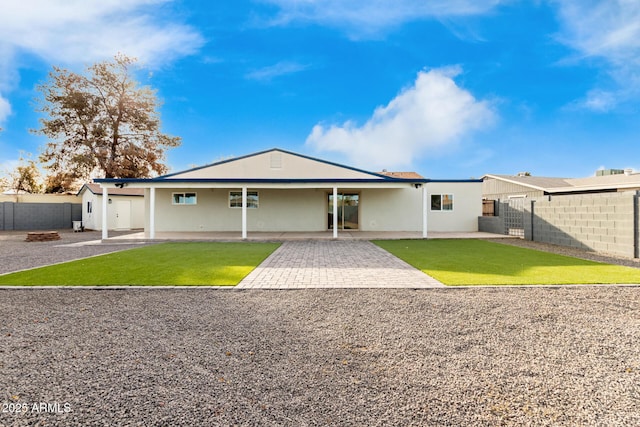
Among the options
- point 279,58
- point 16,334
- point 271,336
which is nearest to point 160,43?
point 279,58

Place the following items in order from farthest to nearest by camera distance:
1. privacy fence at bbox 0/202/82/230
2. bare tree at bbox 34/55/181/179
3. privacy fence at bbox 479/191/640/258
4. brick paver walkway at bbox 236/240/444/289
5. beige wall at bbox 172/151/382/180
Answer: bare tree at bbox 34/55/181/179 < privacy fence at bbox 0/202/82/230 < beige wall at bbox 172/151/382/180 < privacy fence at bbox 479/191/640/258 < brick paver walkway at bbox 236/240/444/289

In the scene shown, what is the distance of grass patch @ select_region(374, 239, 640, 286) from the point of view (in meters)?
6.26

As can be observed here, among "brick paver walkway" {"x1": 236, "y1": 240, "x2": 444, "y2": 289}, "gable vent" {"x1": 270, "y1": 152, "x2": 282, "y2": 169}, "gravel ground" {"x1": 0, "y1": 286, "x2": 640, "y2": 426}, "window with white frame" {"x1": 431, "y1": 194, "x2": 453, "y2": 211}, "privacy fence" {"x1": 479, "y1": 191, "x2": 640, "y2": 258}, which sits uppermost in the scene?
"gable vent" {"x1": 270, "y1": 152, "x2": 282, "y2": 169}

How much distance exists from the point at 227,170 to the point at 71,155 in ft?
64.0

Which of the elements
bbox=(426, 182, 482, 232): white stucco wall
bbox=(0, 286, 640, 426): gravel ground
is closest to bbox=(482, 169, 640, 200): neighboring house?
bbox=(426, 182, 482, 232): white stucco wall

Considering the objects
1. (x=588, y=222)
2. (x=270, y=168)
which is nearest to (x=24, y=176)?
(x=270, y=168)

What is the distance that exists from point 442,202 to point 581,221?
6.75 meters

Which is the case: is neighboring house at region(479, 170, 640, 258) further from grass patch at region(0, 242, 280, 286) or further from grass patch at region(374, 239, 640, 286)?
grass patch at region(0, 242, 280, 286)

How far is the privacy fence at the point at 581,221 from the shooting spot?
372 inches

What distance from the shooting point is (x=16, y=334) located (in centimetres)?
365

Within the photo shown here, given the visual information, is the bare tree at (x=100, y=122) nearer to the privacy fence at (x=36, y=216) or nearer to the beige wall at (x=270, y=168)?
the privacy fence at (x=36, y=216)

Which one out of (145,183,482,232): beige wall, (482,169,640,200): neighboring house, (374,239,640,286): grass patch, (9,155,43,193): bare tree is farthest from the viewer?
(9,155,43,193): bare tree

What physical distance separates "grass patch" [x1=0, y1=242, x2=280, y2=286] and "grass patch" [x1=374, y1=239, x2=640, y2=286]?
4423mm

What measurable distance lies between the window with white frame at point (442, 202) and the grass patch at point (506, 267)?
633 centimetres
